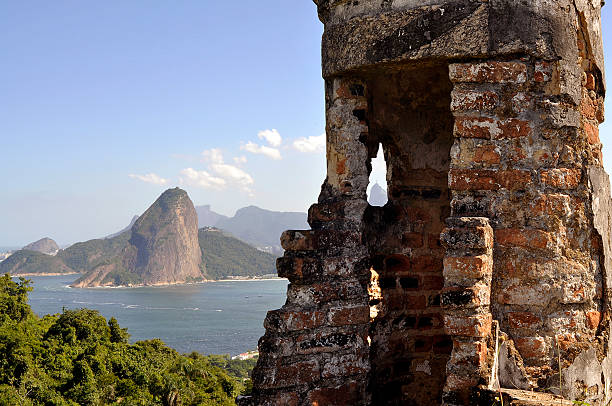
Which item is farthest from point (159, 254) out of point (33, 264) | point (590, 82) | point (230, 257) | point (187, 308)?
point (590, 82)

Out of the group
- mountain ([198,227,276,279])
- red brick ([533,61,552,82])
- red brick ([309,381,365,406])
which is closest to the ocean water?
mountain ([198,227,276,279])

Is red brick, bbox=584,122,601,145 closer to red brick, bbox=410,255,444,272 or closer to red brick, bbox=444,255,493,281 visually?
red brick, bbox=444,255,493,281

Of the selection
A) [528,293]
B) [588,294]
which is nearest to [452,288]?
[528,293]

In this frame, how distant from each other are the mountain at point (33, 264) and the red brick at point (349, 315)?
17999cm

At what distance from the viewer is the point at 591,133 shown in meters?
2.82

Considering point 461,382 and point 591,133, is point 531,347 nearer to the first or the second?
point 461,382

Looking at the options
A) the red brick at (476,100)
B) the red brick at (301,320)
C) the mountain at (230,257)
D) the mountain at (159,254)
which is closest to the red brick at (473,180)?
the red brick at (476,100)

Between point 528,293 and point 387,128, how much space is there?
1.54 meters

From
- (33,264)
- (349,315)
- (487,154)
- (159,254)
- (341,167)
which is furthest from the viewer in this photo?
(33,264)

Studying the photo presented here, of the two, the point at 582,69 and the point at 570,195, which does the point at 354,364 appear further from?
the point at 582,69

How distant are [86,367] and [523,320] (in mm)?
20050

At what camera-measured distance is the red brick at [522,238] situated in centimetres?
263

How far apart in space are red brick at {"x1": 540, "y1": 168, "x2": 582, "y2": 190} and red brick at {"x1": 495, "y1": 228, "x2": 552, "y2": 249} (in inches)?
8.8

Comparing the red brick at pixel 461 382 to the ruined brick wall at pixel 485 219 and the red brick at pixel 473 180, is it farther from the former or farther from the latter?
the red brick at pixel 473 180
